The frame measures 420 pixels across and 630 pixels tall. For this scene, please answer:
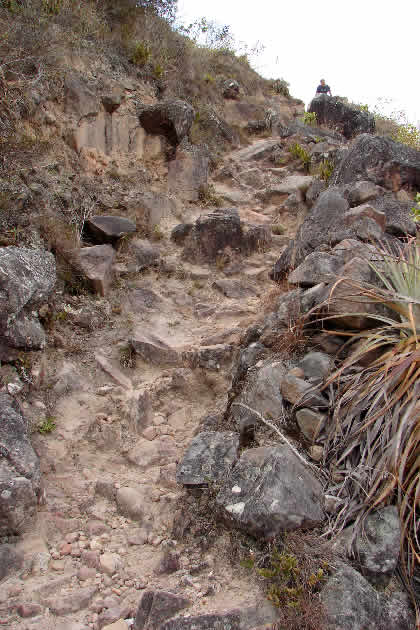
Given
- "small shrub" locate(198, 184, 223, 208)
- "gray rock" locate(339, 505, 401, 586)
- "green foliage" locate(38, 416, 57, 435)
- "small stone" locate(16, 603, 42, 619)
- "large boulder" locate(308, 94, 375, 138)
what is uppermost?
"large boulder" locate(308, 94, 375, 138)

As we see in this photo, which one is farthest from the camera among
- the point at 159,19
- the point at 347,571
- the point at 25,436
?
the point at 159,19

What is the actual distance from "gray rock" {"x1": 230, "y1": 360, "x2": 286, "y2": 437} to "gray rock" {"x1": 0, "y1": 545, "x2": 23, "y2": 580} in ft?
5.15

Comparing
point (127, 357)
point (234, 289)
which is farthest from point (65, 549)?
point (234, 289)

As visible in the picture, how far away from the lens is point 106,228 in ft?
19.4

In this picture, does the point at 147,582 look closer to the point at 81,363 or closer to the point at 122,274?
the point at 81,363

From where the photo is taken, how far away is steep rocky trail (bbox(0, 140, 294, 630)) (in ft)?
8.48

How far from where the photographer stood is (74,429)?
3.94 m

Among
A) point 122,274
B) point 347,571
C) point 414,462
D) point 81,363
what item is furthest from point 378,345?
point 122,274

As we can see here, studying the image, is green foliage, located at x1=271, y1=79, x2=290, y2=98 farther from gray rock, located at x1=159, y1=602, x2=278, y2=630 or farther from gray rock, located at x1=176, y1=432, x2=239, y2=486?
gray rock, located at x1=159, y1=602, x2=278, y2=630

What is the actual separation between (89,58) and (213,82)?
4.15 meters

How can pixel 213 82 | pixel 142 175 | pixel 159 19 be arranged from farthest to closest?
pixel 213 82 < pixel 159 19 < pixel 142 175

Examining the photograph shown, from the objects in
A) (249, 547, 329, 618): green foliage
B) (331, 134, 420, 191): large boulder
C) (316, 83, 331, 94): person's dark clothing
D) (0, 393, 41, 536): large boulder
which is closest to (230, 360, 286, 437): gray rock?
(249, 547, 329, 618): green foliage

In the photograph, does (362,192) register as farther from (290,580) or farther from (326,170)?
(290,580)

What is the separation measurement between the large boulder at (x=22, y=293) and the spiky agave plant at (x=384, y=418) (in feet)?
7.86
